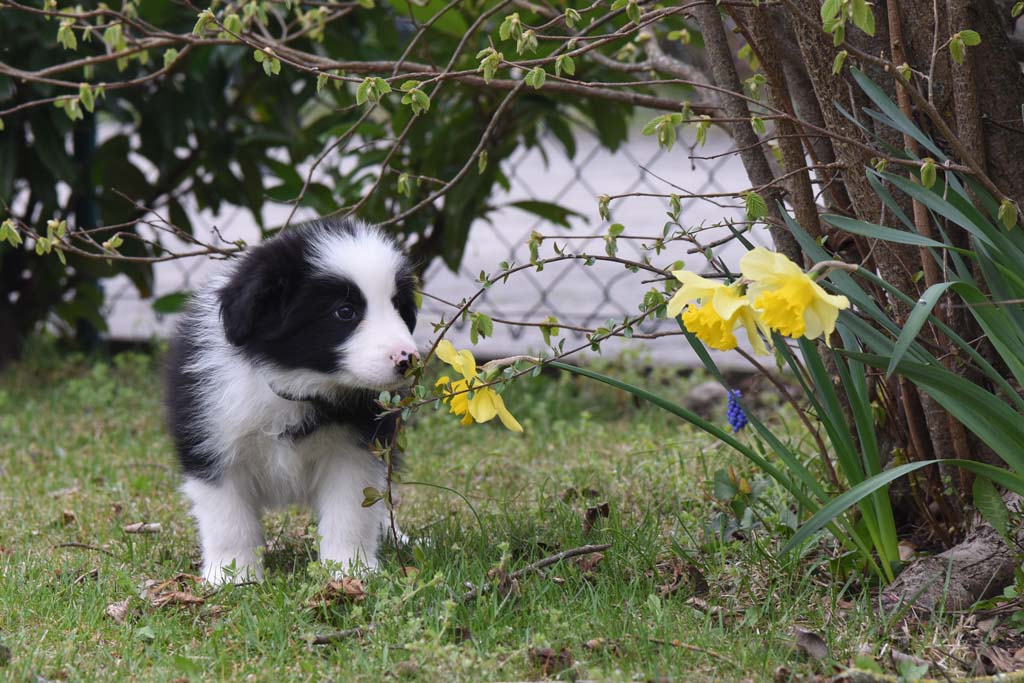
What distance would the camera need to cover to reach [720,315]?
1.67 m

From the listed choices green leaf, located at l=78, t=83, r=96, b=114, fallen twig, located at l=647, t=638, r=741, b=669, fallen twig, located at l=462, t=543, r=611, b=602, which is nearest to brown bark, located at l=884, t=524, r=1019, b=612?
fallen twig, located at l=647, t=638, r=741, b=669

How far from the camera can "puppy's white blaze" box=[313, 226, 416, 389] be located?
2398 millimetres

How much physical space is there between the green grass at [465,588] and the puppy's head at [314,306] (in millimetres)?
426

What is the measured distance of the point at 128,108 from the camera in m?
5.09

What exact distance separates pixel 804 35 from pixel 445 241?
2519 millimetres

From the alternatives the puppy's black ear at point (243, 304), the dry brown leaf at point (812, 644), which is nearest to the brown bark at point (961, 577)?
the dry brown leaf at point (812, 644)

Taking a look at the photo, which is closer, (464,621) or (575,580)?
(464,621)

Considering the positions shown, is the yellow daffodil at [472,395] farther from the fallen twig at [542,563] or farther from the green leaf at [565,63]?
the green leaf at [565,63]

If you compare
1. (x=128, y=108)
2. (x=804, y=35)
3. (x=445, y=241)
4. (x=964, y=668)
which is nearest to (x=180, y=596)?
(x=964, y=668)

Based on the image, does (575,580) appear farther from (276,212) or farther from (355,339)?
(276,212)

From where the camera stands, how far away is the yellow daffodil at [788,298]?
1.62m

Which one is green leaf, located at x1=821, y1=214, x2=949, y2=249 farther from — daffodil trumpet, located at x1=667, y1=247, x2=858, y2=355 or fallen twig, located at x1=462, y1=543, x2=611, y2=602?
fallen twig, located at x1=462, y1=543, x2=611, y2=602

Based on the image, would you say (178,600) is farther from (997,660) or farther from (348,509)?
(997,660)

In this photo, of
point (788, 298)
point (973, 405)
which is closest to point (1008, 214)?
point (973, 405)
